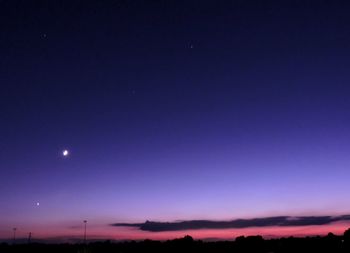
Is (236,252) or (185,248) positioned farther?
(185,248)

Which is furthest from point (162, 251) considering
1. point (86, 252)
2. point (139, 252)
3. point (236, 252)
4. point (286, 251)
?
point (86, 252)

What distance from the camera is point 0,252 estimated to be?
12638 cm

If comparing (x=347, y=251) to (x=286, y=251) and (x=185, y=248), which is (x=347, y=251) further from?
(x=185, y=248)

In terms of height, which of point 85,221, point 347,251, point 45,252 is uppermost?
point 85,221

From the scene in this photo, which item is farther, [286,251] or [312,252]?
[286,251]

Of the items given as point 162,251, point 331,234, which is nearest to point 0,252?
point 162,251

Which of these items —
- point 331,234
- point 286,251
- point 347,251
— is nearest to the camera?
point 347,251

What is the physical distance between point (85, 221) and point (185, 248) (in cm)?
4347

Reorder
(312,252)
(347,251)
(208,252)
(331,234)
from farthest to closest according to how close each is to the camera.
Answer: (331,234) → (208,252) → (312,252) → (347,251)

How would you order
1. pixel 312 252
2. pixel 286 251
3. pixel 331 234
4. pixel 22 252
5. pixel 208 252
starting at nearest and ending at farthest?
pixel 312 252, pixel 286 251, pixel 208 252, pixel 22 252, pixel 331 234

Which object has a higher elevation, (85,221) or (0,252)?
(85,221)

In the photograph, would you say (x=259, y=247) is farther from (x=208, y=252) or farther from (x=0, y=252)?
(x=0, y=252)

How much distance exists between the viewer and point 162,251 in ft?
390

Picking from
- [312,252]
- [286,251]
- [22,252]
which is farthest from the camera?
[22,252]
